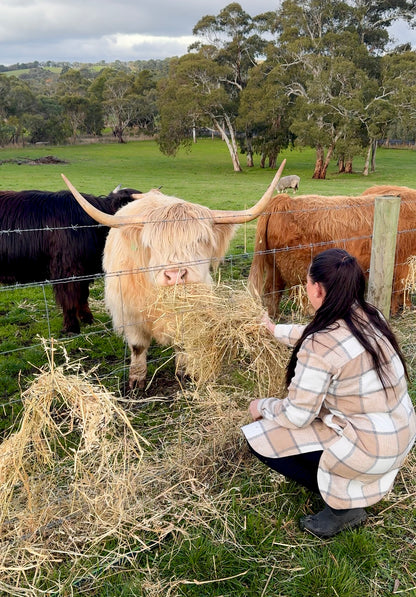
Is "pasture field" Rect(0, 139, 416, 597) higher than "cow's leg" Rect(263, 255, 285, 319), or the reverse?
"cow's leg" Rect(263, 255, 285, 319)

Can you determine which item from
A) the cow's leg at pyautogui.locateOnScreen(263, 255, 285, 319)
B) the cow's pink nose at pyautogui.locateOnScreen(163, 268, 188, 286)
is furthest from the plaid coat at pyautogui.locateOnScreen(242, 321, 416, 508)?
the cow's leg at pyautogui.locateOnScreen(263, 255, 285, 319)

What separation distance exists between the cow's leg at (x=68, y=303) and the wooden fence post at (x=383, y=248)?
282 cm

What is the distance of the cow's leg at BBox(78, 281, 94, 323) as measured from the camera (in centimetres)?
484

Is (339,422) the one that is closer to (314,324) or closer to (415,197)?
(314,324)

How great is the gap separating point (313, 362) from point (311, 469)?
1.89 feet

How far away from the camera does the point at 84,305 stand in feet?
16.3

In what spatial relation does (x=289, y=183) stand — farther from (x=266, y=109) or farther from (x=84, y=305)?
(x=84, y=305)

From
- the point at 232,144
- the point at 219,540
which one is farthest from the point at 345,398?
the point at 232,144

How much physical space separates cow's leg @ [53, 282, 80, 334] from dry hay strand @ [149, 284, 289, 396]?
228cm

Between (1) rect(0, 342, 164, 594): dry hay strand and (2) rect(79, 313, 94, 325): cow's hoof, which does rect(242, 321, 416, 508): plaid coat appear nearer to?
(1) rect(0, 342, 164, 594): dry hay strand

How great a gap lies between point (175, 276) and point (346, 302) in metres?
1.21

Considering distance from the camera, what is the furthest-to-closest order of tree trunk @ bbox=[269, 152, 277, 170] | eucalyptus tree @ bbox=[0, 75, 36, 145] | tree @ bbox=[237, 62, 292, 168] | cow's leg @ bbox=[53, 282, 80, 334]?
eucalyptus tree @ bbox=[0, 75, 36, 145] → tree trunk @ bbox=[269, 152, 277, 170] → tree @ bbox=[237, 62, 292, 168] → cow's leg @ bbox=[53, 282, 80, 334]

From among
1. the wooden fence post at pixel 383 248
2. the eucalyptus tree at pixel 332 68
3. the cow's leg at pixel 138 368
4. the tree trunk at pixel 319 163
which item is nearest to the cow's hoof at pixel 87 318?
the cow's leg at pixel 138 368

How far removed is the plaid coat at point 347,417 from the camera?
193cm
